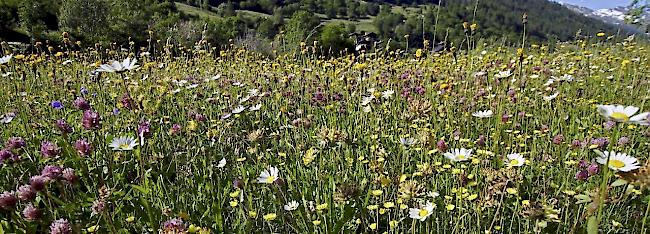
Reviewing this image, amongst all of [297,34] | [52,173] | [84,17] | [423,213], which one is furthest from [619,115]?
[84,17]

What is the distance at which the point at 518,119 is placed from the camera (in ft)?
9.17

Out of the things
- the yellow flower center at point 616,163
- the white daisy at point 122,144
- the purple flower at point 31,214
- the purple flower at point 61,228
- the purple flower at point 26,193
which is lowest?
the purple flower at point 31,214

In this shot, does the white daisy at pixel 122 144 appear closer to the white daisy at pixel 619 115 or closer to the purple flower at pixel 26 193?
the purple flower at pixel 26 193

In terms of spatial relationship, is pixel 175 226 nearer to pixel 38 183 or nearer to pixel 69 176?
pixel 38 183

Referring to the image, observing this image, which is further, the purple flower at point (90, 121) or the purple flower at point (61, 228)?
the purple flower at point (90, 121)

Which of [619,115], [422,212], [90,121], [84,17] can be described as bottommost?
[84,17]

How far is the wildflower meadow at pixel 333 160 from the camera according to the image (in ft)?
4.82

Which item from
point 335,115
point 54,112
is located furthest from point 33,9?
point 335,115

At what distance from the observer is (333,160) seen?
2.18 metres

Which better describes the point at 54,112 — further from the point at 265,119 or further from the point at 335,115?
the point at 335,115

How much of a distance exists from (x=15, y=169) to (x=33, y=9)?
26327 mm

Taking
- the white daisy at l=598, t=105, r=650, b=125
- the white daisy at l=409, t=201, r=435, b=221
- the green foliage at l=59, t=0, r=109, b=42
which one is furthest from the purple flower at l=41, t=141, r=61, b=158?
the green foliage at l=59, t=0, r=109, b=42

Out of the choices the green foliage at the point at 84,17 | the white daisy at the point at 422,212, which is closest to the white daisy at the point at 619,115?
the white daisy at the point at 422,212

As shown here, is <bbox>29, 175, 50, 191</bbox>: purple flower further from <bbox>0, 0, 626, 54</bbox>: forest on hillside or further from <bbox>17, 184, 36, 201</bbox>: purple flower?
<bbox>0, 0, 626, 54</bbox>: forest on hillside
